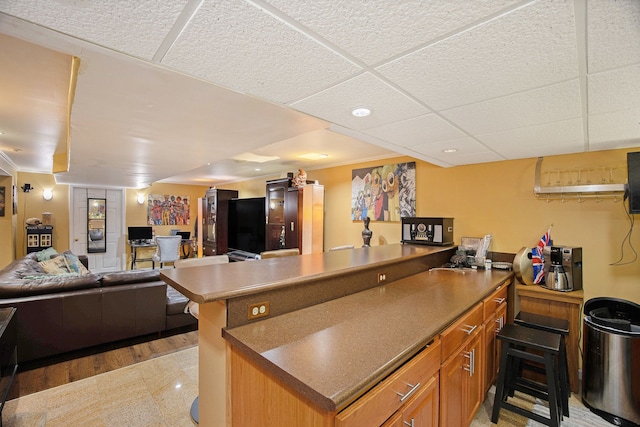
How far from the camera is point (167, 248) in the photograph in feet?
23.2

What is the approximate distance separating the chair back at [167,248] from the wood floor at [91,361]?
4143 millimetres

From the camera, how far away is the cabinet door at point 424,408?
1.18 metres

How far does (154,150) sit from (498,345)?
13.7ft

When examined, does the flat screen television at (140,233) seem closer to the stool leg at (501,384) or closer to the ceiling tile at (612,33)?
the stool leg at (501,384)

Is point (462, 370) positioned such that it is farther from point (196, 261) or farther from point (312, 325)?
point (196, 261)

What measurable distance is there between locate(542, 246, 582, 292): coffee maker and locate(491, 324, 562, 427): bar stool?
702mm

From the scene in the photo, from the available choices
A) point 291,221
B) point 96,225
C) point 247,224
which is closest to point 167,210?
point 96,225

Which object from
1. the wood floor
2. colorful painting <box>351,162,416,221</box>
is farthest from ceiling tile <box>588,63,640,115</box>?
the wood floor

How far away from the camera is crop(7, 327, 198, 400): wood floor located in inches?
95.3

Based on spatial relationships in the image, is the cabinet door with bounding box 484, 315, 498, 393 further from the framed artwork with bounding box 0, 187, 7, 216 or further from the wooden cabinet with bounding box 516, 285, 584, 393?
the framed artwork with bounding box 0, 187, 7, 216

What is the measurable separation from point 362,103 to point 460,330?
4.75 ft

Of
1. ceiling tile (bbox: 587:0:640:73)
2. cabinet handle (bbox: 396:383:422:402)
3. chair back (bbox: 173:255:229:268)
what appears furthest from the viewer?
chair back (bbox: 173:255:229:268)

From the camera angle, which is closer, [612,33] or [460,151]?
[612,33]

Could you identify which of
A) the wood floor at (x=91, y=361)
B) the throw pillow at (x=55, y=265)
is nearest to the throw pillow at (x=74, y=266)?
the throw pillow at (x=55, y=265)
